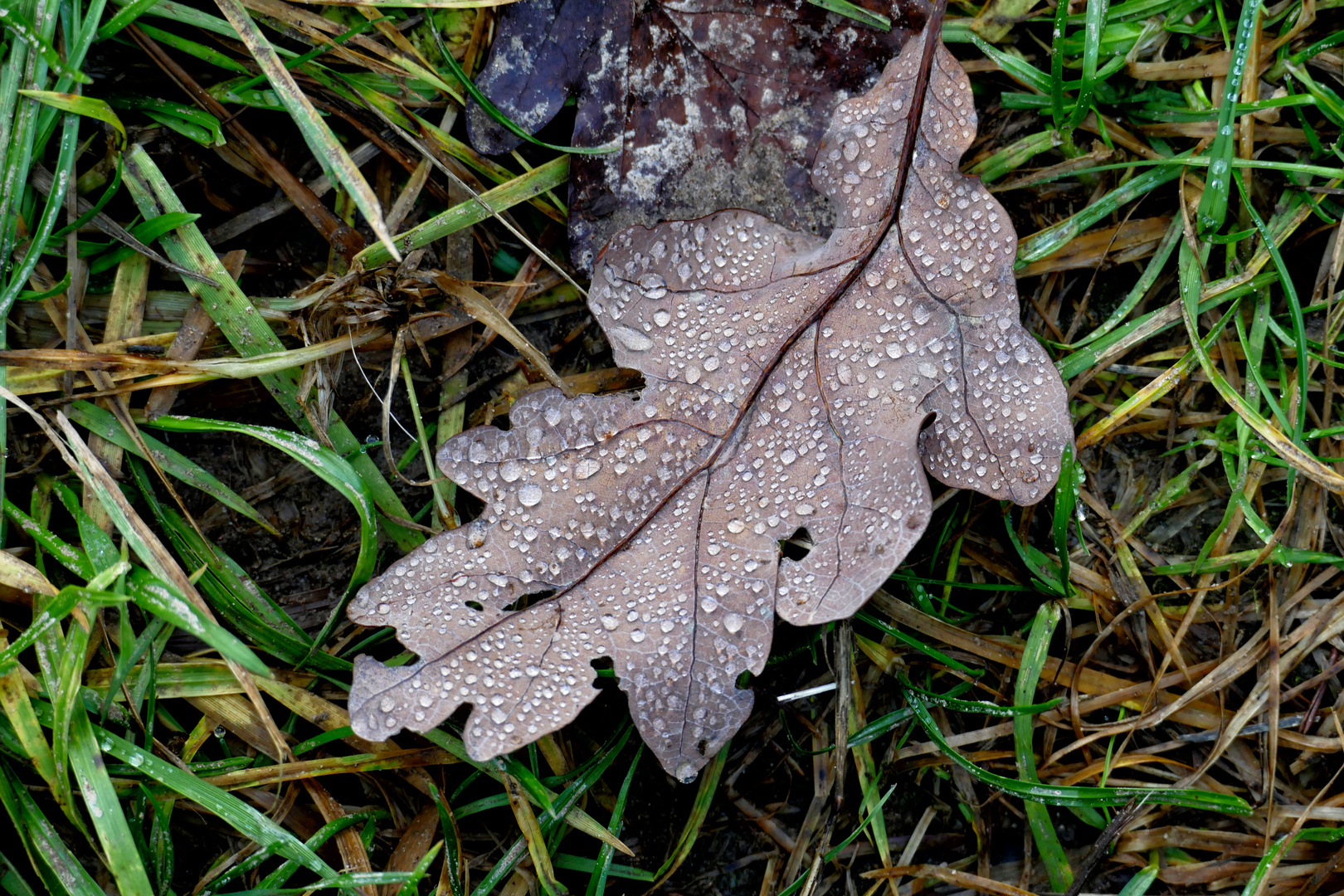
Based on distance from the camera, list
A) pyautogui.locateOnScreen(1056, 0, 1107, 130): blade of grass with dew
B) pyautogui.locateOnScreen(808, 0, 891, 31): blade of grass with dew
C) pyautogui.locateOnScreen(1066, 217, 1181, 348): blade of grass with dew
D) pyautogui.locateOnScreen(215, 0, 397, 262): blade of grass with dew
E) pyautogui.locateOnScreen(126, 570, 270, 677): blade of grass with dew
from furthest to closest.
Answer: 1. pyautogui.locateOnScreen(1066, 217, 1181, 348): blade of grass with dew
2. pyautogui.locateOnScreen(1056, 0, 1107, 130): blade of grass with dew
3. pyautogui.locateOnScreen(808, 0, 891, 31): blade of grass with dew
4. pyautogui.locateOnScreen(215, 0, 397, 262): blade of grass with dew
5. pyautogui.locateOnScreen(126, 570, 270, 677): blade of grass with dew

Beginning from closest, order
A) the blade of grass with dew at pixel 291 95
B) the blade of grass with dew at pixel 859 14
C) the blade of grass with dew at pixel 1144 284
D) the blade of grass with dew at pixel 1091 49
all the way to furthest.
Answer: the blade of grass with dew at pixel 291 95 → the blade of grass with dew at pixel 859 14 → the blade of grass with dew at pixel 1091 49 → the blade of grass with dew at pixel 1144 284

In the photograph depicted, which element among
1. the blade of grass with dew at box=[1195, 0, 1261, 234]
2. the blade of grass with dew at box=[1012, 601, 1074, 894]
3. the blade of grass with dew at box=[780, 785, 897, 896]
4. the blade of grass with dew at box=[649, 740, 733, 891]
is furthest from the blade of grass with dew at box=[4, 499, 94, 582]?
the blade of grass with dew at box=[1195, 0, 1261, 234]

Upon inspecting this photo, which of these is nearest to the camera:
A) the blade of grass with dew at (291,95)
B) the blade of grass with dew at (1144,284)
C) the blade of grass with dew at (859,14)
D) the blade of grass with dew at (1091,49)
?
the blade of grass with dew at (291,95)

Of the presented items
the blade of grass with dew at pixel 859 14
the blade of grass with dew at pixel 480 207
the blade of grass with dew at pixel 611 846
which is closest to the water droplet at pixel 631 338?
the blade of grass with dew at pixel 480 207

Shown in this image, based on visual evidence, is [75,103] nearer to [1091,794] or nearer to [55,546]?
[55,546]

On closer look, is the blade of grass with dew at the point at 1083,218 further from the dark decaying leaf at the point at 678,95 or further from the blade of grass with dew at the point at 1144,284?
the dark decaying leaf at the point at 678,95

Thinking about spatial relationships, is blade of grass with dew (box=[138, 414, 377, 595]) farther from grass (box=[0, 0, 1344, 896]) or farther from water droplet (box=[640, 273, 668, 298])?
water droplet (box=[640, 273, 668, 298])
